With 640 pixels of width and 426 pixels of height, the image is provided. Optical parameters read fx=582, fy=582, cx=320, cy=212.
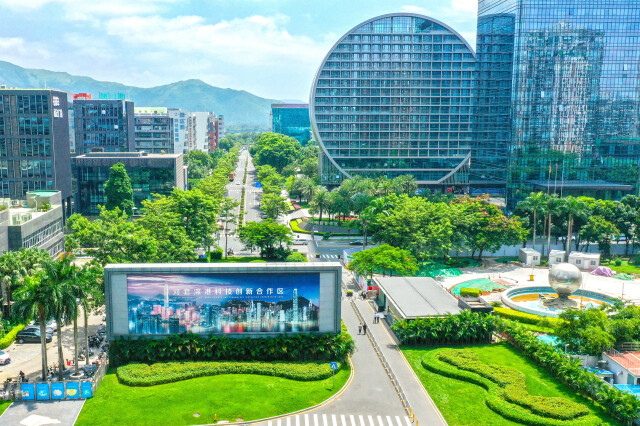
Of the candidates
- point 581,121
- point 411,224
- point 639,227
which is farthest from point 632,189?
point 411,224

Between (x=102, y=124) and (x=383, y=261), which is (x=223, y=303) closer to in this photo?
(x=383, y=261)

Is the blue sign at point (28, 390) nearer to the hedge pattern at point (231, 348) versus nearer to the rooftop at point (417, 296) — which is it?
the hedge pattern at point (231, 348)

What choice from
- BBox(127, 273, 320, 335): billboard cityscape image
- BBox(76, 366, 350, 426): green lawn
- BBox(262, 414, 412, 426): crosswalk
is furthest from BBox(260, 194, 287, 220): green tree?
BBox(262, 414, 412, 426): crosswalk

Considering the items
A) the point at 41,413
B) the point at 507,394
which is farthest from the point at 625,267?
the point at 41,413

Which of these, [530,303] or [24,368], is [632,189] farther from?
[24,368]

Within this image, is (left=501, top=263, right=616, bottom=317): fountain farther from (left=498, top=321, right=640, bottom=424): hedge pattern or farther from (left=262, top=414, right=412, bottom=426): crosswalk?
(left=262, top=414, right=412, bottom=426): crosswalk

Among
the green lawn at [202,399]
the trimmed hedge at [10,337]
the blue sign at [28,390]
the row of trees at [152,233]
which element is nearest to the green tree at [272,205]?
the row of trees at [152,233]
